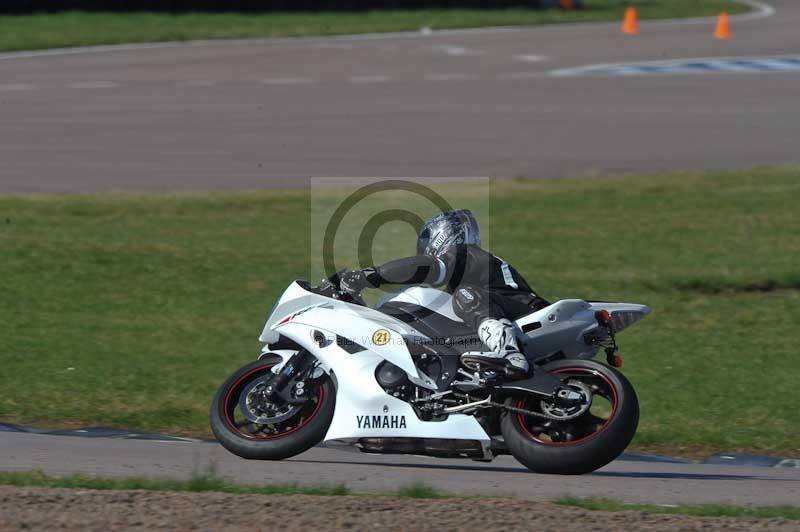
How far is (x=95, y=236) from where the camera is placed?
631 inches

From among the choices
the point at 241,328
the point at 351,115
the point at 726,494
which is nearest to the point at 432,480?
the point at 726,494

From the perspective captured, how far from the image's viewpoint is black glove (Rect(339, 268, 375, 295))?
7.89m

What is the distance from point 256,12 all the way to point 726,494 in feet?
106

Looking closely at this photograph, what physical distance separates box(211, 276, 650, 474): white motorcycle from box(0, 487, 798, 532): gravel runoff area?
3.24 feet

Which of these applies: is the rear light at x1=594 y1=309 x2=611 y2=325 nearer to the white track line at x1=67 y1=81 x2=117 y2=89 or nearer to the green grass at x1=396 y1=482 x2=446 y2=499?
the green grass at x1=396 y1=482 x2=446 y2=499

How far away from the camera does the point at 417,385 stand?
7.98 metres

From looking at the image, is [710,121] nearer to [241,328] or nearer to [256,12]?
[241,328]

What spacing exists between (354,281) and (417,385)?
682 millimetres

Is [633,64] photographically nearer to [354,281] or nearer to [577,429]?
[354,281]

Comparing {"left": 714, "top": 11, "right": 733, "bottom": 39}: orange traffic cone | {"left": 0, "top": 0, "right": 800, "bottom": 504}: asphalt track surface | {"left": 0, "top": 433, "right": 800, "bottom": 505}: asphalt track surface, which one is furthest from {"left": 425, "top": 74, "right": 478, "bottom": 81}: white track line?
{"left": 0, "top": 433, "right": 800, "bottom": 505}: asphalt track surface

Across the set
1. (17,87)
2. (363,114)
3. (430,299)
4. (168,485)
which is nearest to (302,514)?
(168,485)

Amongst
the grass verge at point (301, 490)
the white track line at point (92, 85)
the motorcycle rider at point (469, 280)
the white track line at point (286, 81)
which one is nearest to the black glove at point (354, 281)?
the motorcycle rider at point (469, 280)

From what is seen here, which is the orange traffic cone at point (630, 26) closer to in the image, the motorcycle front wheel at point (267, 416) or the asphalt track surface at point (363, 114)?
the asphalt track surface at point (363, 114)

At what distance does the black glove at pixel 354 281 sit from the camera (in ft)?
25.9
